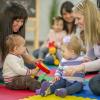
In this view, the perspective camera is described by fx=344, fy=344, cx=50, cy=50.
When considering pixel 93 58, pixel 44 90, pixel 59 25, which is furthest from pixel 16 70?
pixel 59 25

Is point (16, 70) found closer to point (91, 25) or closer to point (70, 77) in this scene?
point (70, 77)

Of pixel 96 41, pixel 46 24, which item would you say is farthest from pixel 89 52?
pixel 46 24

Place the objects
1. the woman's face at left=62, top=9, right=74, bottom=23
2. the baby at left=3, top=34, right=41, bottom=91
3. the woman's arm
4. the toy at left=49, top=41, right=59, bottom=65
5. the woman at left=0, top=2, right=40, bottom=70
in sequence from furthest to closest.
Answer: the woman's face at left=62, top=9, right=74, bottom=23, the toy at left=49, top=41, right=59, bottom=65, the woman at left=0, top=2, right=40, bottom=70, the baby at left=3, top=34, right=41, bottom=91, the woman's arm

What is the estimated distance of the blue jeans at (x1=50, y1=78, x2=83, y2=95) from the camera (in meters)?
2.10

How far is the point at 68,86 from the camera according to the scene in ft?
7.02

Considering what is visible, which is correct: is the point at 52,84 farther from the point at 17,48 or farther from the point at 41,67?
the point at 17,48

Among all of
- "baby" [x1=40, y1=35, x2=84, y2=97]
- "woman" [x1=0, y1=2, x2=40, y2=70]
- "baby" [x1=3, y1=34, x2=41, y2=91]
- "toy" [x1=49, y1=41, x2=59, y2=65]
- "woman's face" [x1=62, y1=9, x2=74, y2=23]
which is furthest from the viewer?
"woman's face" [x1=62, y1=9, x2=74, y2=23]

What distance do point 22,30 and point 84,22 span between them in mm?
673

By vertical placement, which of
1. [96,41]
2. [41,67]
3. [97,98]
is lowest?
[97,98]

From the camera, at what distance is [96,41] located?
6.97 feet

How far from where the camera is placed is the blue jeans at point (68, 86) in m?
2.10

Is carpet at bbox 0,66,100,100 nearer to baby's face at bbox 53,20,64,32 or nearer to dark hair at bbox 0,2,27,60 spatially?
dark hair at bbox 0,2,27,60

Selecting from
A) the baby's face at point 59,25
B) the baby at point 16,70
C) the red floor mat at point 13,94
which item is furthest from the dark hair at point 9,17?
the baby's face at point 59,25

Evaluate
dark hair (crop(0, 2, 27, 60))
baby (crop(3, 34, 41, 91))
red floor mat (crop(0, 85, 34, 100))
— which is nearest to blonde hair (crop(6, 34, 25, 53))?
baby (crop(3, 34, 41, 91))
